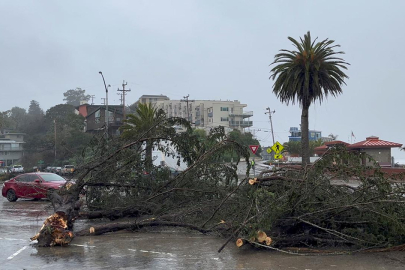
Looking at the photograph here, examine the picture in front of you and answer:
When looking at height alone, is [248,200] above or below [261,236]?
above

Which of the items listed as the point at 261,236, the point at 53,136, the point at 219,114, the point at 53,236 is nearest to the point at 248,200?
the point at 261,236

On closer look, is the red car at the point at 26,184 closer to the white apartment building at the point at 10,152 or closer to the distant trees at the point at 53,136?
the distant trees at the point at 53,136

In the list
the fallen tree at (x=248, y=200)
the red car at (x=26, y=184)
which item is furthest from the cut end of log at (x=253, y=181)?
the red car at (x=26, y=184)

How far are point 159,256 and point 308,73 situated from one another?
17.9m

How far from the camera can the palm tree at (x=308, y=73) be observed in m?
26.2

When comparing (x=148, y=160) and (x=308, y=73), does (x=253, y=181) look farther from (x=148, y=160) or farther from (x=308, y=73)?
(x=308, y=73)

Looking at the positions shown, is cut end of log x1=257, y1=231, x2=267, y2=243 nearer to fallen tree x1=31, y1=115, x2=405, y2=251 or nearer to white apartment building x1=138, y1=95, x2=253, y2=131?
fallen tree x1=31, y1=115, x2=405, y2=251

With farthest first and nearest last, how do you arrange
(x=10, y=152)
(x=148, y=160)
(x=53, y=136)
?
(x=10, y=152) → (x=53, y=136) → (x=148, y=160)

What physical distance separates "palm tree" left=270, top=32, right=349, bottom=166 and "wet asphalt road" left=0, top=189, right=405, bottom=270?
50.2ft

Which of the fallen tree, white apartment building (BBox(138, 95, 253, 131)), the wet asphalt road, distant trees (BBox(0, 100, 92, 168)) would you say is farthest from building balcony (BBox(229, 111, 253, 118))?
the wet asphalt road

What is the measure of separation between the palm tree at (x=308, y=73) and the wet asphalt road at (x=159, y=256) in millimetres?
15308

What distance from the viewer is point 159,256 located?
10297 millimetres

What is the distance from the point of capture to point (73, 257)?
34.0 ft

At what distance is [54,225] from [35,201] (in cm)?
1299
